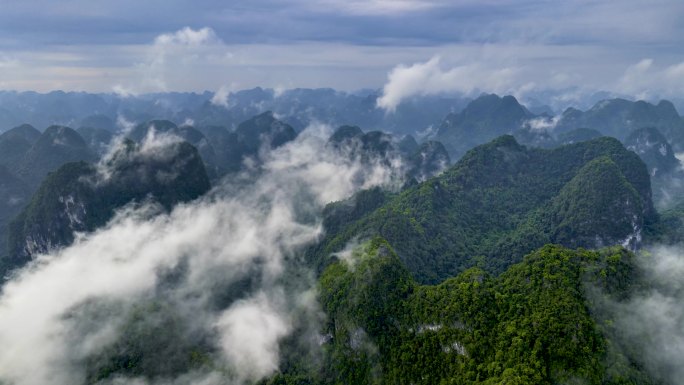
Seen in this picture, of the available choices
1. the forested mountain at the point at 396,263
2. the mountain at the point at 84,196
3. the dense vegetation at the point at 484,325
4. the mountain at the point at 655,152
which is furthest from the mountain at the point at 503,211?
the mountain at the point at 655,152

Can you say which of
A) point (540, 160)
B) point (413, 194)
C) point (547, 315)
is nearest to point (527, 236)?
point (413, 194)

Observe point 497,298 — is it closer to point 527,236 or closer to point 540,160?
point 527,236

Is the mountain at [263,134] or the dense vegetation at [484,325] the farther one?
the mountain at [263,134]

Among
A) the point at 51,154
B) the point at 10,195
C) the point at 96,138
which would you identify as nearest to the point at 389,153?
the point at 10,195

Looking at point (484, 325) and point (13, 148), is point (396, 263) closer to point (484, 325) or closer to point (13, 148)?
point (484, 325)

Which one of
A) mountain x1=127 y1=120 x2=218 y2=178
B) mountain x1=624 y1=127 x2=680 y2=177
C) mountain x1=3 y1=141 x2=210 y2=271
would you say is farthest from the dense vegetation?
mountain x1=624 y1=127 x2=680 y2=177

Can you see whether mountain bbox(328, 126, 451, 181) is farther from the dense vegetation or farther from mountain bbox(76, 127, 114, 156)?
mountain bbox(76, 127, 114, 156)

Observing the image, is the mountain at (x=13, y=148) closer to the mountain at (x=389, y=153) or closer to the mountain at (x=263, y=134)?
the mountain at (x=263, y=134)
